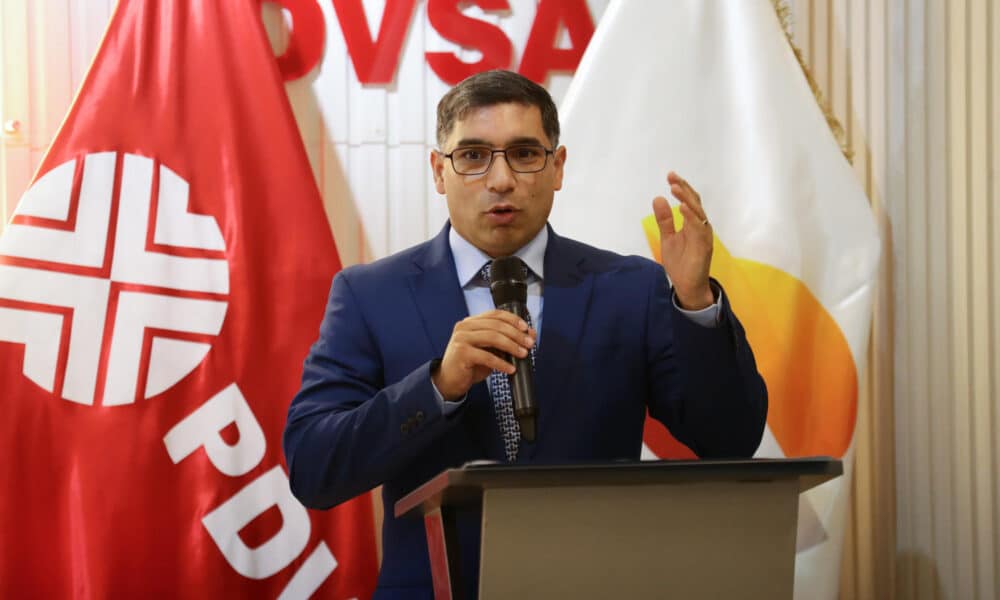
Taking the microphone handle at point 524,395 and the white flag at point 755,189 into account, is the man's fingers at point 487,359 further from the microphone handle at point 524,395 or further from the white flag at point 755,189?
the white flag at point 755,189

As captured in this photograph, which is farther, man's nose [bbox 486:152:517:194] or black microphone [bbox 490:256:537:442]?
man's nose [bbox 486:152:517:194]

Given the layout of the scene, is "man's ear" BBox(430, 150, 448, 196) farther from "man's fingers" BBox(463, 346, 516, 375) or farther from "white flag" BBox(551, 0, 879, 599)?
"white flag" BBox(551, 0, 879, 599)

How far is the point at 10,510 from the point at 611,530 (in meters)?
2.00

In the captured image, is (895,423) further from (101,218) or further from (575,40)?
(101,218)

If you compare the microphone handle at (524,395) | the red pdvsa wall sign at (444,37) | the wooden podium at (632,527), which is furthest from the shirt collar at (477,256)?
the red pdvsa wall sign at (444,37)

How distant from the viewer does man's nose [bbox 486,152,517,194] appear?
1.92 metres

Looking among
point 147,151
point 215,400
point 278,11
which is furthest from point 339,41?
point 215,400

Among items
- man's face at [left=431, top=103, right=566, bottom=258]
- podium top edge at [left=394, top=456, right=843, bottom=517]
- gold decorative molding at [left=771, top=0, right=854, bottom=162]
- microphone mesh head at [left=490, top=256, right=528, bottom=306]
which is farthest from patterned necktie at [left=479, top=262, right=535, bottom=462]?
gold decorative molding at [left=771, top=0, right=854, bottom=162]

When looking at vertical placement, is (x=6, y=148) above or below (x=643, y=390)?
above

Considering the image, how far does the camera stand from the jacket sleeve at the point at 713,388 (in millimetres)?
1685

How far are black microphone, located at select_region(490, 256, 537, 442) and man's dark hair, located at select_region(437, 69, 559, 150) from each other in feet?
1.29

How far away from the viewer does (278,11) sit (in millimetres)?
3219

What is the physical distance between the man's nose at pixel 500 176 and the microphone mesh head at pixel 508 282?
0.81 ft

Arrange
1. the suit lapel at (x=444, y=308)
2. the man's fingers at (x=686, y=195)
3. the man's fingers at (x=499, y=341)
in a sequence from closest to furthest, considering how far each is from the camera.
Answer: the man's fingers at (x=499, y=341) → the man's fingers at (x=686, y=195) → the suit lapel at (x=444, y=308)
